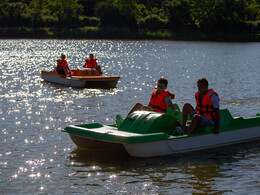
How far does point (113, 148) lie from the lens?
12203 mm

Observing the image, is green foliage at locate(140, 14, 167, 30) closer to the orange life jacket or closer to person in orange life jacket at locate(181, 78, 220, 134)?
the orange life jacket

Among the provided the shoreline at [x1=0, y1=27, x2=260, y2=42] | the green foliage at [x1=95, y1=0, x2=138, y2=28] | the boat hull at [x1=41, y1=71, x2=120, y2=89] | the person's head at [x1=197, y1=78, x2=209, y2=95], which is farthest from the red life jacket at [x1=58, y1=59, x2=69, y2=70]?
the green foliage at [x1=95, y1=0, x2=138, y2=28]

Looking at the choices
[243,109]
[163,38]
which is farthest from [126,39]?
[243,109]

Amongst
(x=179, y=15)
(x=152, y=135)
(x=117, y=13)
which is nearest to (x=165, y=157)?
(x=152, y=135)

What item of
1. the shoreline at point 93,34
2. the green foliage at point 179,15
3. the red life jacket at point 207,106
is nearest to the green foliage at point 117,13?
the shoreline at point 93,34

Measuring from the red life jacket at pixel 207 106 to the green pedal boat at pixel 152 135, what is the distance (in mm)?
308

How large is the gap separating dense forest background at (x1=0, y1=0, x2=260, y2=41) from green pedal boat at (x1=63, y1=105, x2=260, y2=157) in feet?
274

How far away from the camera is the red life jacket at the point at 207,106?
11703 mm

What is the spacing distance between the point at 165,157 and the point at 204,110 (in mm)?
1412

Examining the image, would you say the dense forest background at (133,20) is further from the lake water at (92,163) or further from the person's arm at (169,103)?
the person's arm at (169,103)

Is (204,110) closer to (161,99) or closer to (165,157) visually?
(161,99)

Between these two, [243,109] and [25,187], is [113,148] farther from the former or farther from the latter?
[243,109]

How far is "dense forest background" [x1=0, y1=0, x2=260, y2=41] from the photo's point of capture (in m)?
99.0

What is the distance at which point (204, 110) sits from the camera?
39.0 ft
